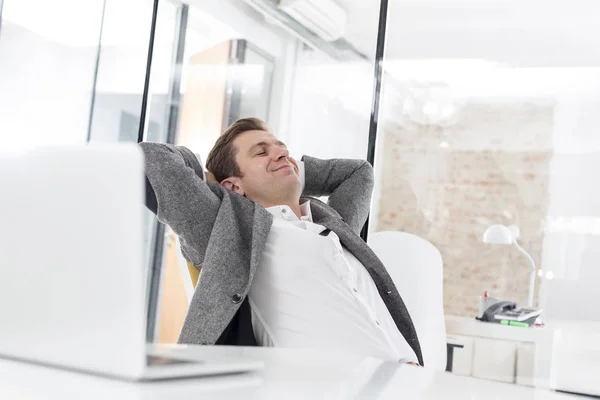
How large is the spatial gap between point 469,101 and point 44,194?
2.74m

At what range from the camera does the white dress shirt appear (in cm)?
169

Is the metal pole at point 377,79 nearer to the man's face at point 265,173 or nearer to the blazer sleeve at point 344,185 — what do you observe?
the blazer sleeve at point 344,185

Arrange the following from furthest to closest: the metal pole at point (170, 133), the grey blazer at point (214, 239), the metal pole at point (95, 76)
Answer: the metal pole at point (170, 133)
the metal pole at point (95, 76)
the grey blazer at point (214, 239)

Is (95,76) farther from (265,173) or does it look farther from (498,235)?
(498,235)

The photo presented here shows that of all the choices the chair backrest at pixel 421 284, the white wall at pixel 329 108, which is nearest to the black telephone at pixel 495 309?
the chair backrest at pixel 421 284

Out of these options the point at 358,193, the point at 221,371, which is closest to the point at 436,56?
the point at 358,193

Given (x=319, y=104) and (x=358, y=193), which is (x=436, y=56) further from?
(x=358, y=193)

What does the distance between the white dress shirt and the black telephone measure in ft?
3.56

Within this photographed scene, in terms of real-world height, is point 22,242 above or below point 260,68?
below

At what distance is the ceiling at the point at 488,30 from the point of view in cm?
290

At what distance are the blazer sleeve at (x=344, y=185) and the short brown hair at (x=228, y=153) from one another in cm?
27

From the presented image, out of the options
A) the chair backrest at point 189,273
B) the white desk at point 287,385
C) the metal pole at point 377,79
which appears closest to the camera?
the white desk at point 287,385

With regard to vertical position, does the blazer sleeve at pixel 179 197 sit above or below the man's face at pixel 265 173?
below

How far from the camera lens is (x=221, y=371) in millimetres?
562
